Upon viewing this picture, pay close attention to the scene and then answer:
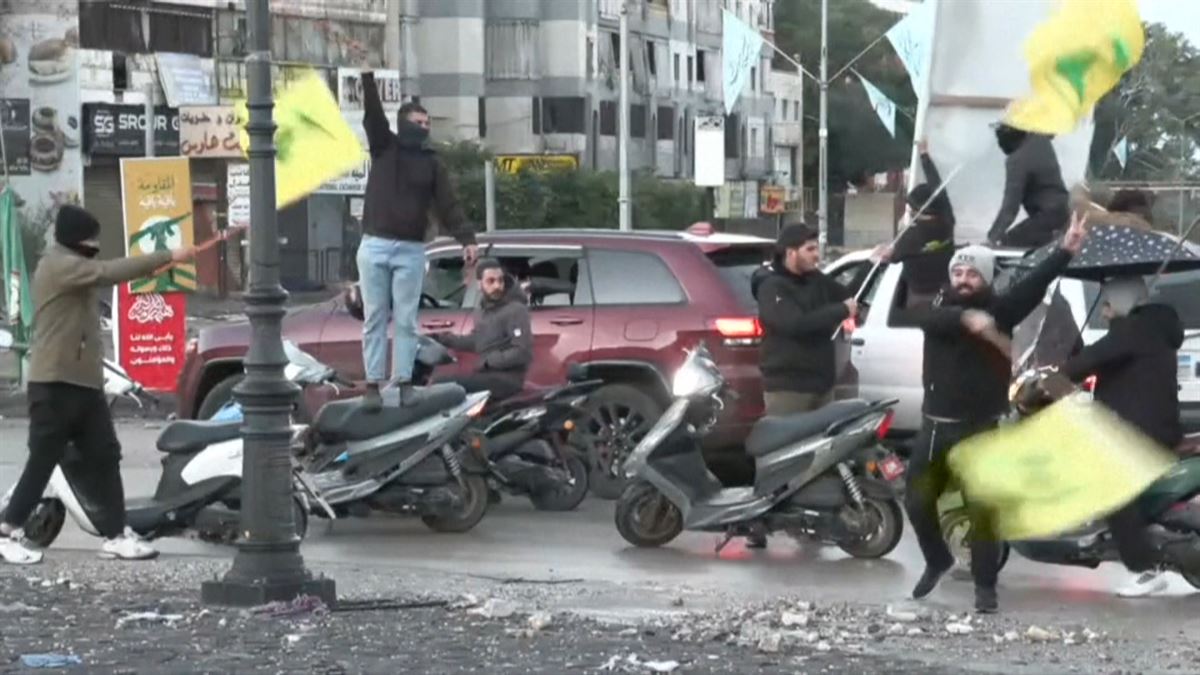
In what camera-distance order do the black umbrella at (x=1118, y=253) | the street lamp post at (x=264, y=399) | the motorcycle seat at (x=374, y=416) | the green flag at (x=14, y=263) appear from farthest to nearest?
the green flag at (x=14, y=263), the motorcycle seat at (x=374, y=416), the black umbrella at (x=1118, y=253), the street lamp post at (x=264, y=399)

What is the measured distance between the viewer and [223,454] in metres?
12.9

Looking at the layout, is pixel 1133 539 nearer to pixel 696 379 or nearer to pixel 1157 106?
pixel 696 379

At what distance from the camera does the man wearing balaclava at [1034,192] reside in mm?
13058

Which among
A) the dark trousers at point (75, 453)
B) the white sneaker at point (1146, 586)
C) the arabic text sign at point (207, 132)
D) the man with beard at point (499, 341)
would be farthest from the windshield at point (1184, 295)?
the arabic text sign at point (207, 132)

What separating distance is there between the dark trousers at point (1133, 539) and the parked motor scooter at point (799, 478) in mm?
1659

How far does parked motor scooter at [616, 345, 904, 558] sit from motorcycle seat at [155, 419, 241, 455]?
2164 millimetres

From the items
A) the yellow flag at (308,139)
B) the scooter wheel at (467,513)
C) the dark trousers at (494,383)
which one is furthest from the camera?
the dark trousers at (494,383)

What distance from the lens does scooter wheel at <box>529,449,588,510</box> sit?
14813 mm

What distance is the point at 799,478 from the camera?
1258 centimetres

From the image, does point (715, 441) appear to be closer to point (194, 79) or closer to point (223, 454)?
point (223, 454)

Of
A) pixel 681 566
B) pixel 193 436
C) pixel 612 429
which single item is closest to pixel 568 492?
pixel 612 429

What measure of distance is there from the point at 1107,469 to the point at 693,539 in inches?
153

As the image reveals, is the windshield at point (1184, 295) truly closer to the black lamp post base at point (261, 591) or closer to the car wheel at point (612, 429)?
the car wheel at point (612, 429)

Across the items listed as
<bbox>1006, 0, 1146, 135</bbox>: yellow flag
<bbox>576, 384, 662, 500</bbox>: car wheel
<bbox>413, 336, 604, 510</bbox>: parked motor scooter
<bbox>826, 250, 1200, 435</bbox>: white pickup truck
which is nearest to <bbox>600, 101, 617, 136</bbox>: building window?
<bbox>826, 250, 1200, 435</bbox>: white pickup truck
